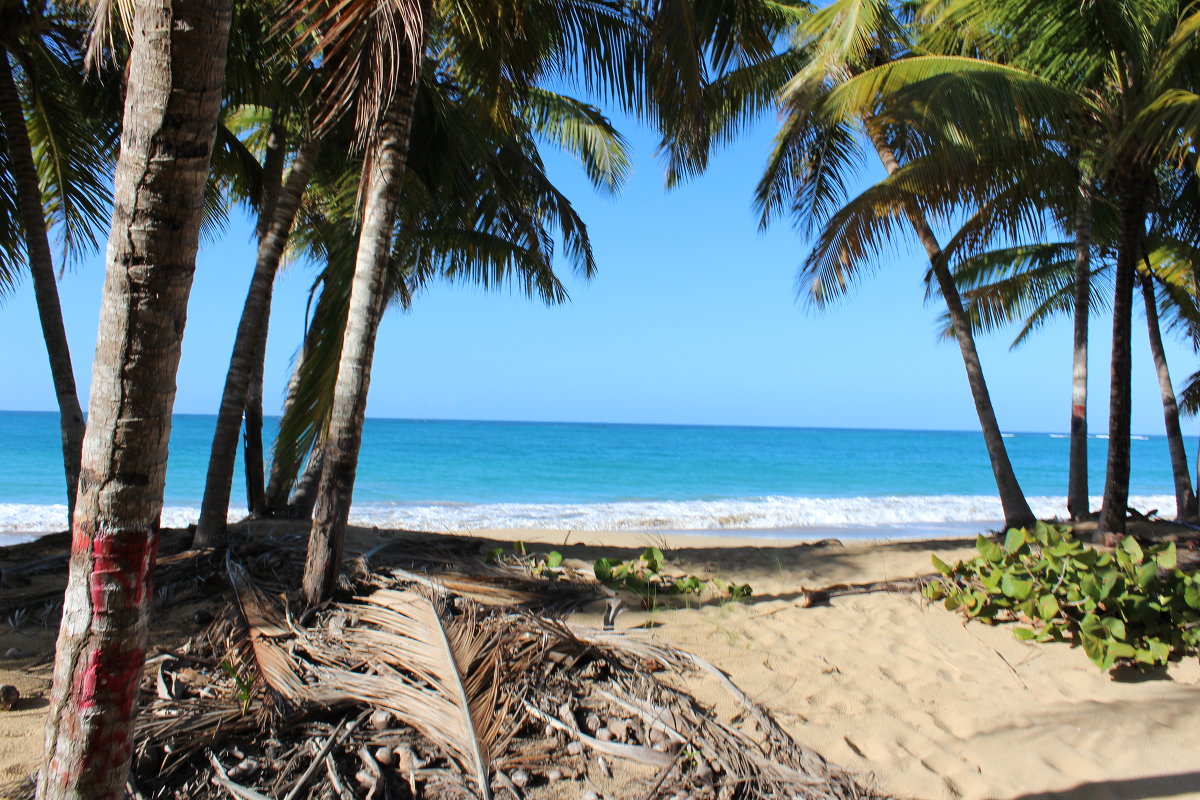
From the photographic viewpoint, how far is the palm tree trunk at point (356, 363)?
13.2ft

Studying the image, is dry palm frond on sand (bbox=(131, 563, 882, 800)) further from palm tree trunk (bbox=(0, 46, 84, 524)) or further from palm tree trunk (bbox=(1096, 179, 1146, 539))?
palm tree trunk (bbox=(1096, 179, 1146, 539))

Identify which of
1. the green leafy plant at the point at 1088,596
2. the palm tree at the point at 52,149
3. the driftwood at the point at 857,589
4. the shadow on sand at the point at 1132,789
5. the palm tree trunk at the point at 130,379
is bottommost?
the shadow on sand at the point at 1132,789

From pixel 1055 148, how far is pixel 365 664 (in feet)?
28.2

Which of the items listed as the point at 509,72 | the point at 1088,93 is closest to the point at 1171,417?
the point at 1088,93

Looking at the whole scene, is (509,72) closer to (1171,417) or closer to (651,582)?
(651,582)

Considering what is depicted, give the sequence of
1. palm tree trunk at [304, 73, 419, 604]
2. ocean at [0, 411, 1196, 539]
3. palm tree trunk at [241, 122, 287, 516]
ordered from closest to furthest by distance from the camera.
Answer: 1. palm tree trunk at [304, 73, 419, 604]
2. palm tree trunk at [241, 122, 287, 516]
3. ocean at [0, 411, 1196, 539]

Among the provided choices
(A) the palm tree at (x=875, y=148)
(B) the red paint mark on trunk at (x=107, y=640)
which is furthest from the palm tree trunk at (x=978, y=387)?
(B) the red paint mark on trunk at (x=107, y=640)

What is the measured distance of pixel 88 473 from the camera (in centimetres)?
171

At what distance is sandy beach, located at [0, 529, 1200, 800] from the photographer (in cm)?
303

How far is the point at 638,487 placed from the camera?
26781 millimetres

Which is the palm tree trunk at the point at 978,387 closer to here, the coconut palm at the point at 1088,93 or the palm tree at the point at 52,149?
the coconut palm at the point at 1088,93

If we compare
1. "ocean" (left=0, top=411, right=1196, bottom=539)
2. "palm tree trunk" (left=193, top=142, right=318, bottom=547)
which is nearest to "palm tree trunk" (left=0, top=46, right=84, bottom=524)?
"palm tree trunk" (left=193, top=142, right=318, bottom=547)

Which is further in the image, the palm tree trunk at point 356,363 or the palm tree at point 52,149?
the palm tree at point 52,149

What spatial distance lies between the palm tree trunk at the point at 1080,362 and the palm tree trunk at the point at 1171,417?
2861mm
